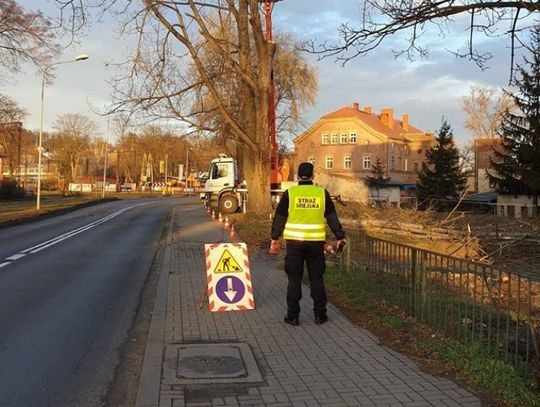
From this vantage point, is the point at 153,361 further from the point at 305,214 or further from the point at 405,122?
the point at 405,122

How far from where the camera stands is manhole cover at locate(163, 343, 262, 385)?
5086 millimetres

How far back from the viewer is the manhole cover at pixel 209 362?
17.1 ft

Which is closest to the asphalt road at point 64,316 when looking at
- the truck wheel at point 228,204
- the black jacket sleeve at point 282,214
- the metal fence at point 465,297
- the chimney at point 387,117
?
the black jacket sleeve at point 282,214

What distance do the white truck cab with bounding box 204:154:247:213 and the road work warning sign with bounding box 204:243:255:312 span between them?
75.0 ft

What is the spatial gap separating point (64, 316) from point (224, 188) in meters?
24.1

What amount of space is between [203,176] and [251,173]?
12808 millimetres

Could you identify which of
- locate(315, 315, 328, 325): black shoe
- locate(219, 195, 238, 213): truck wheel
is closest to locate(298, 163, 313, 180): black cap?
→ locate(315, 315, 328, 325): black shoe

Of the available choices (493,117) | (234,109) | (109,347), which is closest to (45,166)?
(493,117)

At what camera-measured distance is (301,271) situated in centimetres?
720

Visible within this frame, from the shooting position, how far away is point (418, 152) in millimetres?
92625

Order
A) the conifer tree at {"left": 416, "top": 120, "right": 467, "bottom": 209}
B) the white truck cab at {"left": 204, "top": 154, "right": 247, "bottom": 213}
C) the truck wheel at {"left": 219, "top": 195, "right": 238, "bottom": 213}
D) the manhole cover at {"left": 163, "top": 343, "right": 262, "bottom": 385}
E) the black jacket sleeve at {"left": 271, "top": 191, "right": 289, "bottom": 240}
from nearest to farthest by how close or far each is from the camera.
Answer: the manhole cover at {"left": 163, "top": 343, "right": 262, "bottom": 385}
the black jacket sleeve at {"left": 271, "top": 191, "right": 289, "bottom": 240}
the truck wheel at {"left": 219, "top": 195, "right": 238, "bottom": 213}
the white truck cab at {"left": 204, "top": 154, "right": 247, "bottom": 213}
the conifer tree at {"left": 416, "top": 120, "right": 467, "bottom": 209}

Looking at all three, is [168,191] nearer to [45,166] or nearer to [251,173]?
[45,166]

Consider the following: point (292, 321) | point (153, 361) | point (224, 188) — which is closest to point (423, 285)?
point (292, 321)

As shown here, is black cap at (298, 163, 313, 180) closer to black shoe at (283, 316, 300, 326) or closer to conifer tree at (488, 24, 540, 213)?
black shoe at (283, 316, 300, 326)
